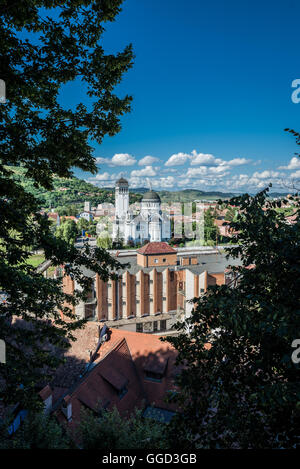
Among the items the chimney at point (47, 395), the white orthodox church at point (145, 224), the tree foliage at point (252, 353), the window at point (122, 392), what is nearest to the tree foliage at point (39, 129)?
the tree foliage at point (252, 353)

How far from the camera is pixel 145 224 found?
73.9 m

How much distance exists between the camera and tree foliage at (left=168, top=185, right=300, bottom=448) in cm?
434

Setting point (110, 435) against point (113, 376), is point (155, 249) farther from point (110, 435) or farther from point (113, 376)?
point (110, 435)

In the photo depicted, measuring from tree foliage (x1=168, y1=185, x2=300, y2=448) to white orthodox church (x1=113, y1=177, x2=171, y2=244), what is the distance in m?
66.3

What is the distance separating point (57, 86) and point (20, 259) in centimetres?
362

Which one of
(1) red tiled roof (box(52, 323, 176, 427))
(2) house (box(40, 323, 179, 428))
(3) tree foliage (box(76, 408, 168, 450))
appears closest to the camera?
(3) tree foliage (box(76, 408, 168, 450))

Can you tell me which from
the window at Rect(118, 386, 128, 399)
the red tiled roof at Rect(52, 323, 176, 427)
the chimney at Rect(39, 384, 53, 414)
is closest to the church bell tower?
the red tiled roof at Rect(52, 323, 176, 427)

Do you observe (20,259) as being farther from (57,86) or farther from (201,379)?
(201,379)

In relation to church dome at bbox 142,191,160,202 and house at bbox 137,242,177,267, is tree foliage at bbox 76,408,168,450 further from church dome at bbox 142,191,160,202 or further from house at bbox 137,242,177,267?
church dome at bbox 142,191,160,202

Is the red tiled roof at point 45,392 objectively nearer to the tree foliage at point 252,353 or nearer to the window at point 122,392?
the window at point 122,392

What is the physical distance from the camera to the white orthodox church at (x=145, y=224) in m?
73.2

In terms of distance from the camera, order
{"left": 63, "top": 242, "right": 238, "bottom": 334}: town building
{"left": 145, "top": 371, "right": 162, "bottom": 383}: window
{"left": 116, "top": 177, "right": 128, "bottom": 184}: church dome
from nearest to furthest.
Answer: {"left": 145, "top": 371, "right": 162, "bottom": 383}: window < {"left": 63, "top": 242, "right": 238, "bottom": 334}: town building < {"left": 116, "top": 177, "right": 128, "bottom": 184}: church dome

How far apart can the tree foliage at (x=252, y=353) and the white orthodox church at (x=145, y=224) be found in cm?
6625

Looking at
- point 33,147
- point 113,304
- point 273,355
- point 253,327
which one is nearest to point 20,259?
point 33,147
